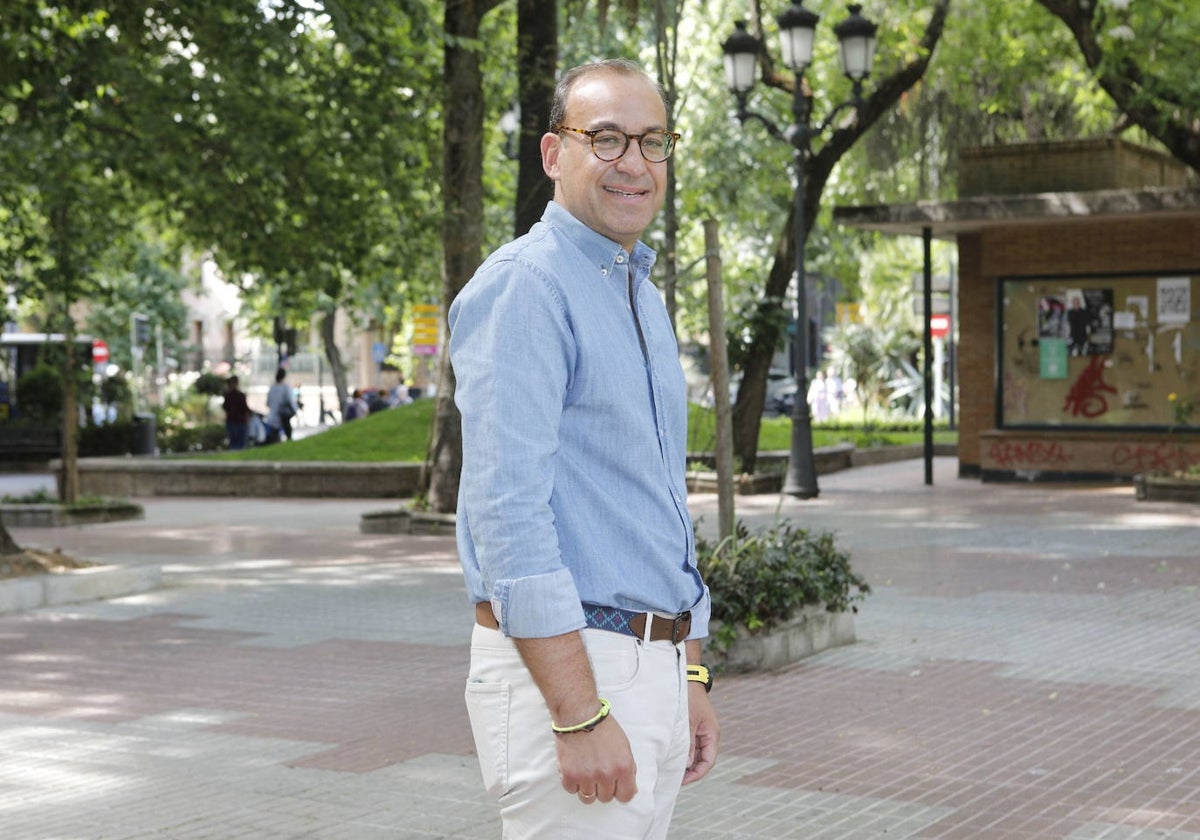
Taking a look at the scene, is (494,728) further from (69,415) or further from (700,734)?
(69,415)

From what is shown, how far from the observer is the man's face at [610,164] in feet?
9.61

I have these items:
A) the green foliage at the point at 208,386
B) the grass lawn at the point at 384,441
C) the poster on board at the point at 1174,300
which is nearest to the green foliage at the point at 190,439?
the grass lawn at the point at 384,441

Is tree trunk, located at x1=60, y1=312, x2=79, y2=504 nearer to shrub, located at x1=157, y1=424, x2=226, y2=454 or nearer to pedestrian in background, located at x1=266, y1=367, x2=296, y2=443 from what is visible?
shrub, located at x1=157, y1=424, x2=226, y2=454

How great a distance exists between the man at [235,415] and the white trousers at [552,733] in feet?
99.1

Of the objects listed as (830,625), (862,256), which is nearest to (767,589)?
(830,625)

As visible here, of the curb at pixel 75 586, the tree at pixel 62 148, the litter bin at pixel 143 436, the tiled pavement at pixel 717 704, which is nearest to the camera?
the tiled pavement at pixel 717 704

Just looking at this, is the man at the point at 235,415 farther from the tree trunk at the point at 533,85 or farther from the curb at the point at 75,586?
the curb at the point at 75,586

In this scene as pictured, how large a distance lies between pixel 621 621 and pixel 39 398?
34.6 m

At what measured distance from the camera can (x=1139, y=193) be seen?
2086 centimetres

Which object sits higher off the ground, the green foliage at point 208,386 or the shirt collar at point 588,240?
the green foliage at point 208,386

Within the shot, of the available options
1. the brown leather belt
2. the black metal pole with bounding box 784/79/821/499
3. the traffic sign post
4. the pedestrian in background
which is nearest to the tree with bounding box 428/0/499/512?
the black metal pole with bounding box 784/79/821/499

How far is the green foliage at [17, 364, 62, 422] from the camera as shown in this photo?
3531 cm

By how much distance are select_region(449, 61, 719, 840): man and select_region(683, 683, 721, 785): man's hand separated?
10 centimetres

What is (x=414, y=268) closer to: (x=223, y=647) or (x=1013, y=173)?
(x=1013, y=173)
